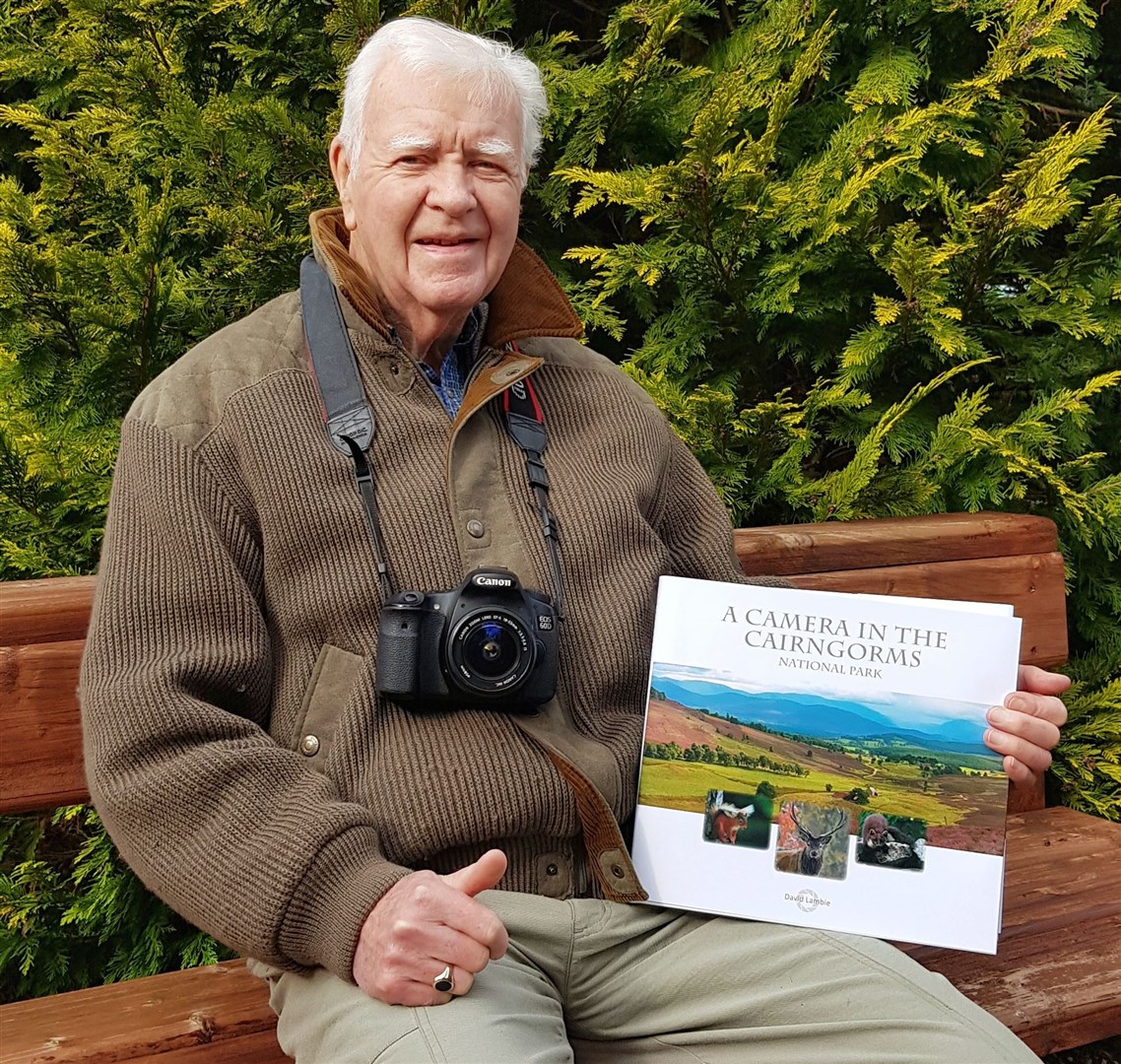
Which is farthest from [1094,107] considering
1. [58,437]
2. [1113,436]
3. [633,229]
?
[58,437]

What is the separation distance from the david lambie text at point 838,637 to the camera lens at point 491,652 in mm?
363

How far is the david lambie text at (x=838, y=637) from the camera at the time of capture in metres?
1.82

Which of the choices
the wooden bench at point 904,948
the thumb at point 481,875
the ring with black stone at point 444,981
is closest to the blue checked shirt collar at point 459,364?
the wooden bench at point 904,948

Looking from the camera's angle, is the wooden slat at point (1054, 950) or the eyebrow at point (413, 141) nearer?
the eyebrow at point (413, 141)

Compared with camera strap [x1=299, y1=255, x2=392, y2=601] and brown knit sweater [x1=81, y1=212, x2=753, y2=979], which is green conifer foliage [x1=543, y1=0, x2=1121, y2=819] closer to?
Result: brown knit sweater [x1=81, y1=212, x2=753, y2=979]

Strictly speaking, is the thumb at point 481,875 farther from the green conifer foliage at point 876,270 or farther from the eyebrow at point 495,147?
the green conifer foliage at point 876,270

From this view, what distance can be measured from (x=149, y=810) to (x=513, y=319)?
994 mm

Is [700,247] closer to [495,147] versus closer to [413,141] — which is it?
[495,147]

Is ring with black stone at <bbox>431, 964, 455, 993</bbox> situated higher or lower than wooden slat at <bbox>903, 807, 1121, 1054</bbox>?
higher

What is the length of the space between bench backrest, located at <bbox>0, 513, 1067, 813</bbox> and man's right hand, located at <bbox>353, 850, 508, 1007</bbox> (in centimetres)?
80

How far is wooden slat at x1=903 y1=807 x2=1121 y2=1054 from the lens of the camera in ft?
6.68

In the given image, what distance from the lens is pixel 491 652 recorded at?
1.68 m

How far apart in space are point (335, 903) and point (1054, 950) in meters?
1.42

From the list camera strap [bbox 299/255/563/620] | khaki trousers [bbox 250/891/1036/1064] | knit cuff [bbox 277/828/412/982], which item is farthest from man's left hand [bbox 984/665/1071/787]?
knit cuff [bbox 277/828/412/982]
